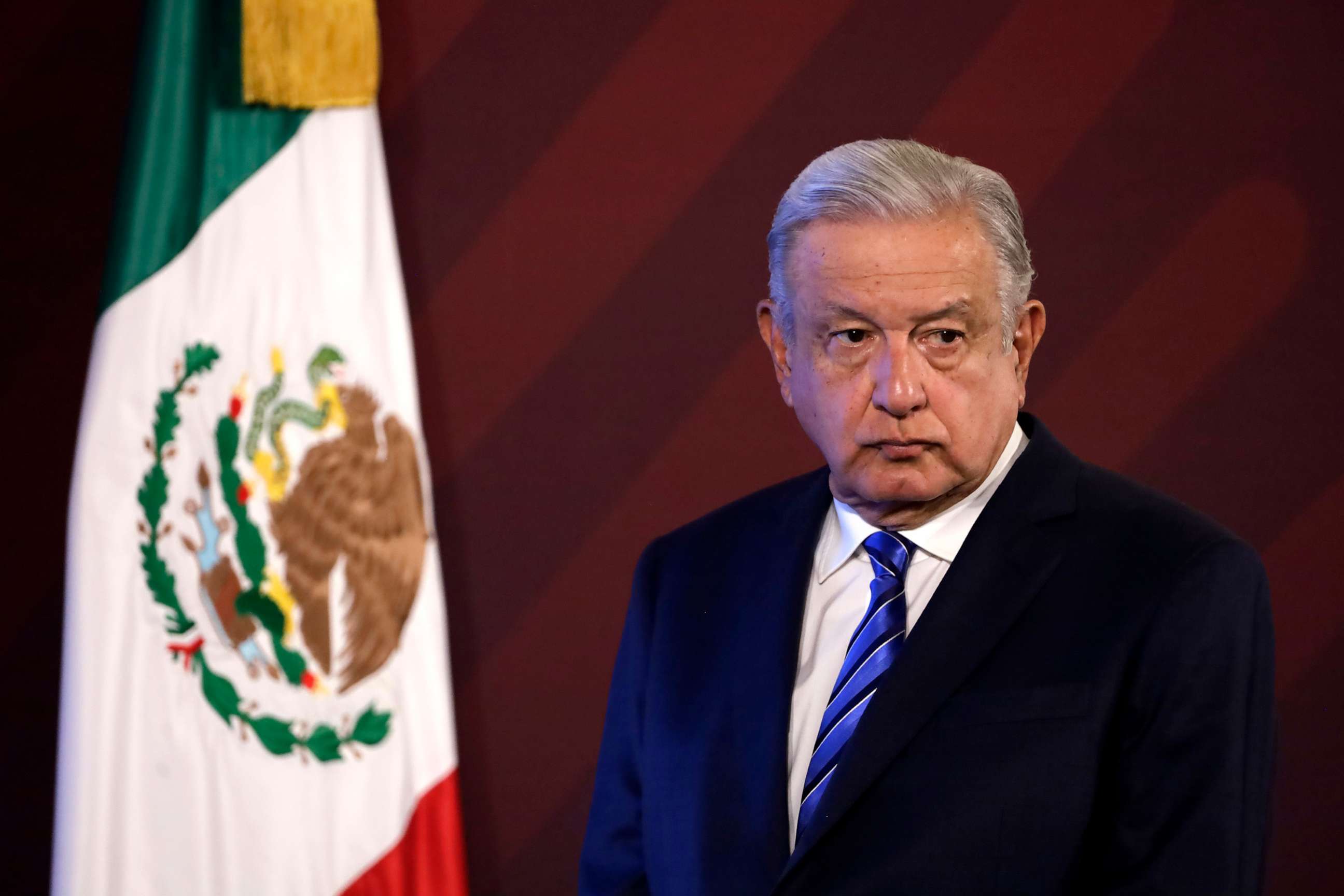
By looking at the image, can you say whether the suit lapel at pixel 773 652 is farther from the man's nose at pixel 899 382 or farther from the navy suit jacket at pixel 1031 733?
the man's nose at pixel 899 382

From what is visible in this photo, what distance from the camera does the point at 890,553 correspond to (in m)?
1.38

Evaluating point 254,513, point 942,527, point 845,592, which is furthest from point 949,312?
point 254,513

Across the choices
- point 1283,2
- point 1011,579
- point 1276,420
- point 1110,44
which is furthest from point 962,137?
point 1011,579

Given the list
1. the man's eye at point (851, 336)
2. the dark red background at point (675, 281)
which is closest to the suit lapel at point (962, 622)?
the man's eye at point (851, 336)

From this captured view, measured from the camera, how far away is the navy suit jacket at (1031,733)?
1114 mm

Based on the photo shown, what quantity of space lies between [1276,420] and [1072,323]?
423mm

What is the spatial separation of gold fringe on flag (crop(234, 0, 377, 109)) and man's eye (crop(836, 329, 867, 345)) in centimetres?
130

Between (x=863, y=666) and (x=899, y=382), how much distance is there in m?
0.30

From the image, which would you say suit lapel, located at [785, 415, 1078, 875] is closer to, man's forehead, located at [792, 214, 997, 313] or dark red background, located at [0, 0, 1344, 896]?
man's forehead, located at [792, 214, 997, 313]

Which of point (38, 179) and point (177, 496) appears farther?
point (38, 179)

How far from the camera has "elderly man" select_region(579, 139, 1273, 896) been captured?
1.14m

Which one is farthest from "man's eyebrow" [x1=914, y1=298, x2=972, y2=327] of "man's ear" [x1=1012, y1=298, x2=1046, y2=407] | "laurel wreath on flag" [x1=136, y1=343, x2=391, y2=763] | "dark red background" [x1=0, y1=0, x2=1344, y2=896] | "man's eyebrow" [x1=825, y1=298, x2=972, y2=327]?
"laurel wreath on flag" [x1=136, y1=343, x2=391, y2=763]

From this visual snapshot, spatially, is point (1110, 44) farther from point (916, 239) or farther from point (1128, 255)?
point (916, 239)

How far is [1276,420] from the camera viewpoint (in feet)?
7.85
